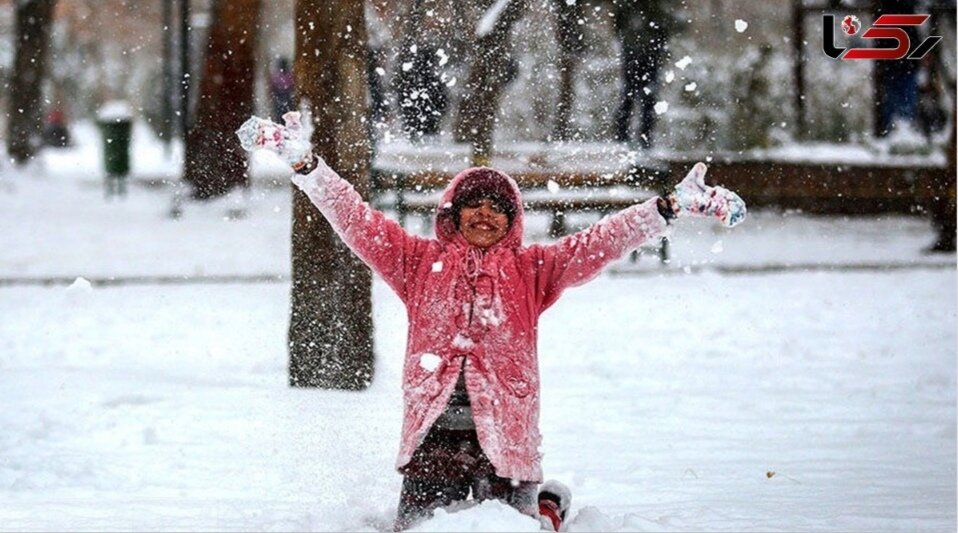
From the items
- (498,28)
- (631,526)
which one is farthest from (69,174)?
(631,526)

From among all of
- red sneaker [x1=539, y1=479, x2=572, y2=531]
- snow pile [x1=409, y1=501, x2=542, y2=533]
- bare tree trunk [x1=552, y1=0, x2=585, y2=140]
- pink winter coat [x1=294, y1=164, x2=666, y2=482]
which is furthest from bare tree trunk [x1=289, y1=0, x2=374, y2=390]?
bare tree trunk [x1=552, y1=0, x2=585, y2=140]

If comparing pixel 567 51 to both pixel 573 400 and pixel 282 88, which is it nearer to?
pixel 282 88

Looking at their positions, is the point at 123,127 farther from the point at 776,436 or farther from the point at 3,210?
the point at 776,436

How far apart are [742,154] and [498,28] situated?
6223mm

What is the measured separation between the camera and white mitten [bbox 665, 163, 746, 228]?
15.3ft

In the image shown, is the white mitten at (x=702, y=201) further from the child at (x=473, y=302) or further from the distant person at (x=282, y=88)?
the distant person at (x=282, y=88)

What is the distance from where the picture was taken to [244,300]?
11344 mm

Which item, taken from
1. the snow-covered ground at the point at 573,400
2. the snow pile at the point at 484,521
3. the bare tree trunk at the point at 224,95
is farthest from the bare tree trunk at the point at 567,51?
the snow pile at the point at 484,521

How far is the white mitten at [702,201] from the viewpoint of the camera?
466 cm

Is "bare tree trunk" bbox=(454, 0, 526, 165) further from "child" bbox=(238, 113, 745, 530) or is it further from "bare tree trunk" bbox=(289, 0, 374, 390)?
"child" bbox=(238, 113, 745, 530)

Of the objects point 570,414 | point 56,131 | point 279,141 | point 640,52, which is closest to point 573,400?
point 570,414

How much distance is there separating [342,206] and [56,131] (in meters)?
29.0

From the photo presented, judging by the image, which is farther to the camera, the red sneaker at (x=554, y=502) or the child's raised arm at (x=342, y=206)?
the red sneaker at (x=554, y=502)

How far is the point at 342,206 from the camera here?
4824 millimetres
